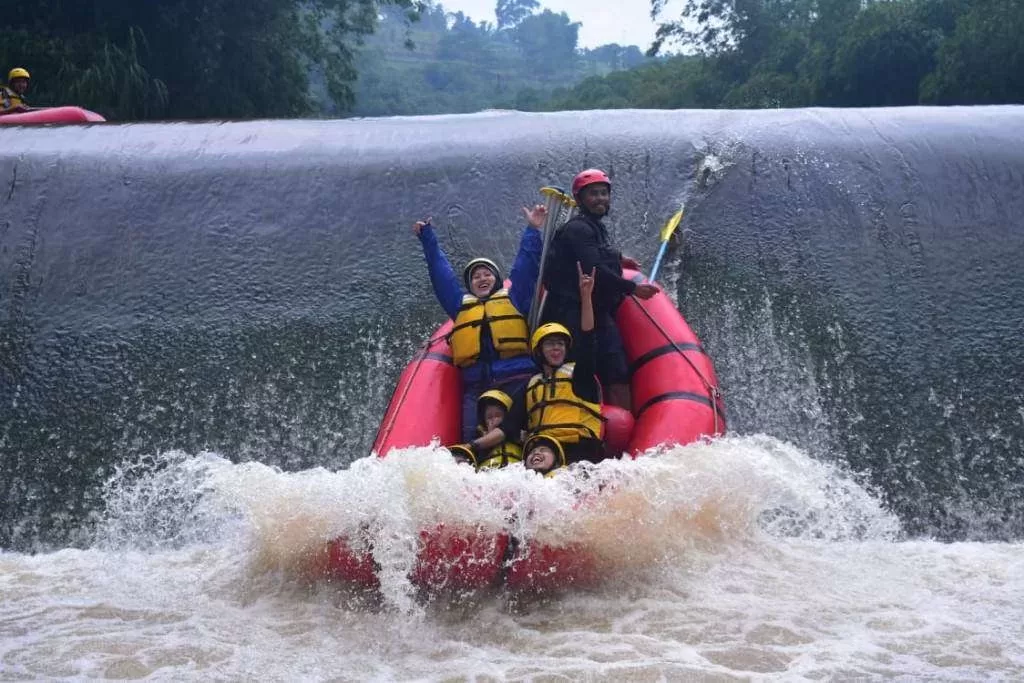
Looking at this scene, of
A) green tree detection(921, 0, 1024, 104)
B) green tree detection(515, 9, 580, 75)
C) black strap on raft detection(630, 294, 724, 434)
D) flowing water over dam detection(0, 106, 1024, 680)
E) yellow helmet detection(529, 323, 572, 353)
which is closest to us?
flowing water over dam detection(0, 106, 1024, 680)

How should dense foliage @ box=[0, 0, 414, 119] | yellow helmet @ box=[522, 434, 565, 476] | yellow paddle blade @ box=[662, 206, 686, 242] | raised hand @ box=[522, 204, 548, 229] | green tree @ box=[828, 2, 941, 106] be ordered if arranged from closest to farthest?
yellow helmet @ box=[522, 434, 565, 476] → raised hand @ box=[522, 204, 548, 229] → yellow paddle blade @ box=[662, 206, 686, 242] → dense foliage @ box=[0, 0, 414, 119] → green tree @ box=[828, 2, 941, 106]

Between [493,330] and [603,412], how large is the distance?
0.53 m

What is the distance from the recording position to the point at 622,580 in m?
4.15

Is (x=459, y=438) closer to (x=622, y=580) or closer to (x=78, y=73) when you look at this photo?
(x=622, y=580)

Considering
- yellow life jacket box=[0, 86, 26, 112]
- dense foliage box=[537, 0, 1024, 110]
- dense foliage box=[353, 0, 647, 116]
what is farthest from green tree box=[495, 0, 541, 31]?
yellow life jacket box=[0, 86, 26, 112]

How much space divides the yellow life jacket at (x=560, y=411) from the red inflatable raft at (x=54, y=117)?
4.57 meters

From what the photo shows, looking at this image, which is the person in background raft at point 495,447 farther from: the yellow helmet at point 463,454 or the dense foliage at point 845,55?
the dense foliage at point 845,55

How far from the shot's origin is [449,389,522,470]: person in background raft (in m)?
4.44

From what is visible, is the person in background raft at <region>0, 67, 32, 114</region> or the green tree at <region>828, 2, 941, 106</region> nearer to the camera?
the person in background raft at <region>0, 67, 32, 114</region>

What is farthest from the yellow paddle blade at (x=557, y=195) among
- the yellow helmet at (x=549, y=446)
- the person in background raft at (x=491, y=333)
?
the yellow helmet at (x=549, y=446)

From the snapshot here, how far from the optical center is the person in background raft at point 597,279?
4.96 m

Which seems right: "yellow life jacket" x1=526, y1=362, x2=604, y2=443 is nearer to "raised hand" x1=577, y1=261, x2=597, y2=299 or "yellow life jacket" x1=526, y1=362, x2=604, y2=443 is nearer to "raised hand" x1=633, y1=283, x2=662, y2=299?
"raised hand" x1=577, y1=261, x2=597, y2=299

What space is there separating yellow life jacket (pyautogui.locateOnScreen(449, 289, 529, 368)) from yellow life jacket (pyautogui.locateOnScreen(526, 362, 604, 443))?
31 centimetres

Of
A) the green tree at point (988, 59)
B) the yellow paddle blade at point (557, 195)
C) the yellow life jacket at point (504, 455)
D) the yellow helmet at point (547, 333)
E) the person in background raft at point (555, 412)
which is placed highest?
the green tree at point (988, 59)
